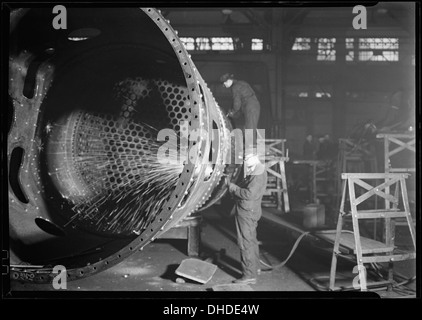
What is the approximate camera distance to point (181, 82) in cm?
194

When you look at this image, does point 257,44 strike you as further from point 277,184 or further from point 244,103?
point 244,103

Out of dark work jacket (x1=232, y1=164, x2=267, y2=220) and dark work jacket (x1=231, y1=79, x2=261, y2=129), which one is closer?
dark work jacket (x1=232, y1=164, x2=267, y2=220)

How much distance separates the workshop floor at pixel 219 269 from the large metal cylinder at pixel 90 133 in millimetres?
522

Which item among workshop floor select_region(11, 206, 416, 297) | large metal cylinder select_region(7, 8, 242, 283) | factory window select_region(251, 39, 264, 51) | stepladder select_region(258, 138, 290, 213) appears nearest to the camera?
large metal cylinder select_region(7, 8, 242, 283)

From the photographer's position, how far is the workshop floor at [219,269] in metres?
2.43

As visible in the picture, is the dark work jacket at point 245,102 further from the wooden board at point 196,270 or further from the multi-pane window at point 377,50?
the multi-pane window at point 377,50

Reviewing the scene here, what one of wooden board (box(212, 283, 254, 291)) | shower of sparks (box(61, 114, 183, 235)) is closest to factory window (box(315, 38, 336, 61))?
wooden board (box(212, 283, 254, 291))

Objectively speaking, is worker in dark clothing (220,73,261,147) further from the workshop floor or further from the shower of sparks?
the shower of sparks

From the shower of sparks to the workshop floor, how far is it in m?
0.58

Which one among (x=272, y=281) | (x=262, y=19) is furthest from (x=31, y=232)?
(x=262, y=19)

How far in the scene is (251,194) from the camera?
2.57 m

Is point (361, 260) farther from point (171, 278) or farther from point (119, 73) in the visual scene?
point (119, 73)

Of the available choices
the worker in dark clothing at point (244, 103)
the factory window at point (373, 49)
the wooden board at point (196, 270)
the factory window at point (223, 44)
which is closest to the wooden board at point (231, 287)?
the wooden board at point (196, 270)

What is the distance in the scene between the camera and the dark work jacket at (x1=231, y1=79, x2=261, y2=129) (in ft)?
10.7
